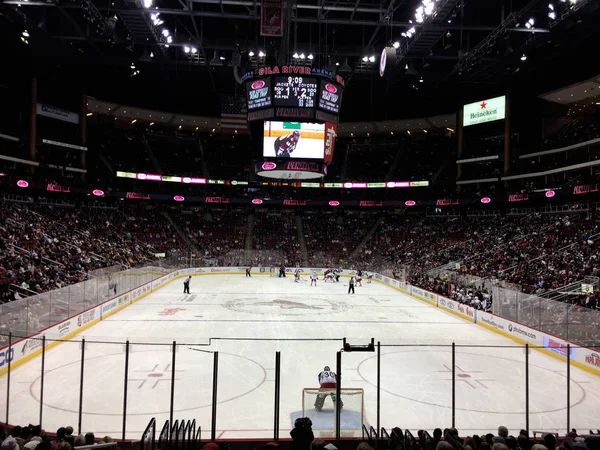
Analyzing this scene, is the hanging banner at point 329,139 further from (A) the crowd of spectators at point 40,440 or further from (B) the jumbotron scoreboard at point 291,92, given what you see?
(A) the crowd of spectators at point 40,440

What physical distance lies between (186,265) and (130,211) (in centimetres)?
1320

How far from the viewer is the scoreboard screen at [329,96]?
20.0 meters

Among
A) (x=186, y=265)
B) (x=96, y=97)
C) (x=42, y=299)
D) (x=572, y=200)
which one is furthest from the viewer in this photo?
(x=96, y=97)

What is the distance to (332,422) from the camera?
298 inches

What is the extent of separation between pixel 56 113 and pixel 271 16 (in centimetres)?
3212

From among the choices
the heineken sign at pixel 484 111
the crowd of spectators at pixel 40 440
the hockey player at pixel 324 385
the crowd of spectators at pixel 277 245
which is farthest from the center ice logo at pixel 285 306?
the heineken sign at pixel 484 111

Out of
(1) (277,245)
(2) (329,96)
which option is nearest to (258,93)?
(2) (329,96)

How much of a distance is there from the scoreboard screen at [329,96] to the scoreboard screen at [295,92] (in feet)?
1.21

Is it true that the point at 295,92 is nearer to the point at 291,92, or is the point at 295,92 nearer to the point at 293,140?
the point at 291,92

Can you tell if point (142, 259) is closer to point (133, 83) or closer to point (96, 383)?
point (133, 83)

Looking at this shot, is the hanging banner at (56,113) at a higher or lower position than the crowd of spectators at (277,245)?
higher

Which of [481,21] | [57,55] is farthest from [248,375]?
[57,55]

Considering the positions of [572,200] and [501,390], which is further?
[572,200]

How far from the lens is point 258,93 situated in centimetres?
2025
